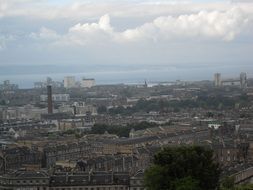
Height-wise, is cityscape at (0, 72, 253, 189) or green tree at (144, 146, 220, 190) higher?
green tree at (144, 146, 220, 190)

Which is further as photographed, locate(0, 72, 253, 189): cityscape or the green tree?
locate(0, 72, 253, 189): cityscape

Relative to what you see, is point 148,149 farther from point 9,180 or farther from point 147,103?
point 147,103

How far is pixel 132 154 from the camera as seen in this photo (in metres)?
33.8

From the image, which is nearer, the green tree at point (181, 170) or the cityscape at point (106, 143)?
A: the green tree at point (181, 170)

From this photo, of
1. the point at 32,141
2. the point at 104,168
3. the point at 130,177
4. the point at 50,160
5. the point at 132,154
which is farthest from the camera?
the point at 32,141

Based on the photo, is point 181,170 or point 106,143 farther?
point 106,143

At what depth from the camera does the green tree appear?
2047 cm

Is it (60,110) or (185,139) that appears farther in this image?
(60,110)

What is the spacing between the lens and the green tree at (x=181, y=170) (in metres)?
20.5

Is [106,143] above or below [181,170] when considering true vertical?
below

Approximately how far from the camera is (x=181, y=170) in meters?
20.8

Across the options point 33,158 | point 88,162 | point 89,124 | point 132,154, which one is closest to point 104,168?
point 88,162

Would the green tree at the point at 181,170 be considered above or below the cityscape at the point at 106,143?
above

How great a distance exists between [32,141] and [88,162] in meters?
13.0
